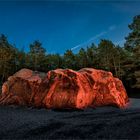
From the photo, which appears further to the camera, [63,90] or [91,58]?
[91,58]

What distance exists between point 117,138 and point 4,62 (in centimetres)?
2742

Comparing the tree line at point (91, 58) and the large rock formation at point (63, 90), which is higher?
the tree line at point (91, 58)

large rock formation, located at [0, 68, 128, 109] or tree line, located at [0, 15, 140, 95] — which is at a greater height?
tree line, located at [0, 15, 140, 95]

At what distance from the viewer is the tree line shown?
1142 inches

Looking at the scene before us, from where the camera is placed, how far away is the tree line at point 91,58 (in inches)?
1142

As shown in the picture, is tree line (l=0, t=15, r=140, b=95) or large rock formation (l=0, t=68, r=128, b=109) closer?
large rock formation (l=0, t=68, r=128, b=109)

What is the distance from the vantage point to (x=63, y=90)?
13.9m

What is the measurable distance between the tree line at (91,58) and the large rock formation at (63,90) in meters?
12.6

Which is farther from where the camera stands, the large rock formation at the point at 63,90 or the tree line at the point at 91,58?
the tree line at the point at 91,58

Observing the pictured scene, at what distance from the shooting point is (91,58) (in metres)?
35.7

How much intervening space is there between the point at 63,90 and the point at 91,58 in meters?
22.3

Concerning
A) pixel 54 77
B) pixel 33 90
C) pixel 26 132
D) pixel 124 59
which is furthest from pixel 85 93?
pixel 124 59

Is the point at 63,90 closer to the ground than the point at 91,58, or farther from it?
closer to the ground

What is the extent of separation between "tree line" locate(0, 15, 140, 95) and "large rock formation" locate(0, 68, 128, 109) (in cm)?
1260
